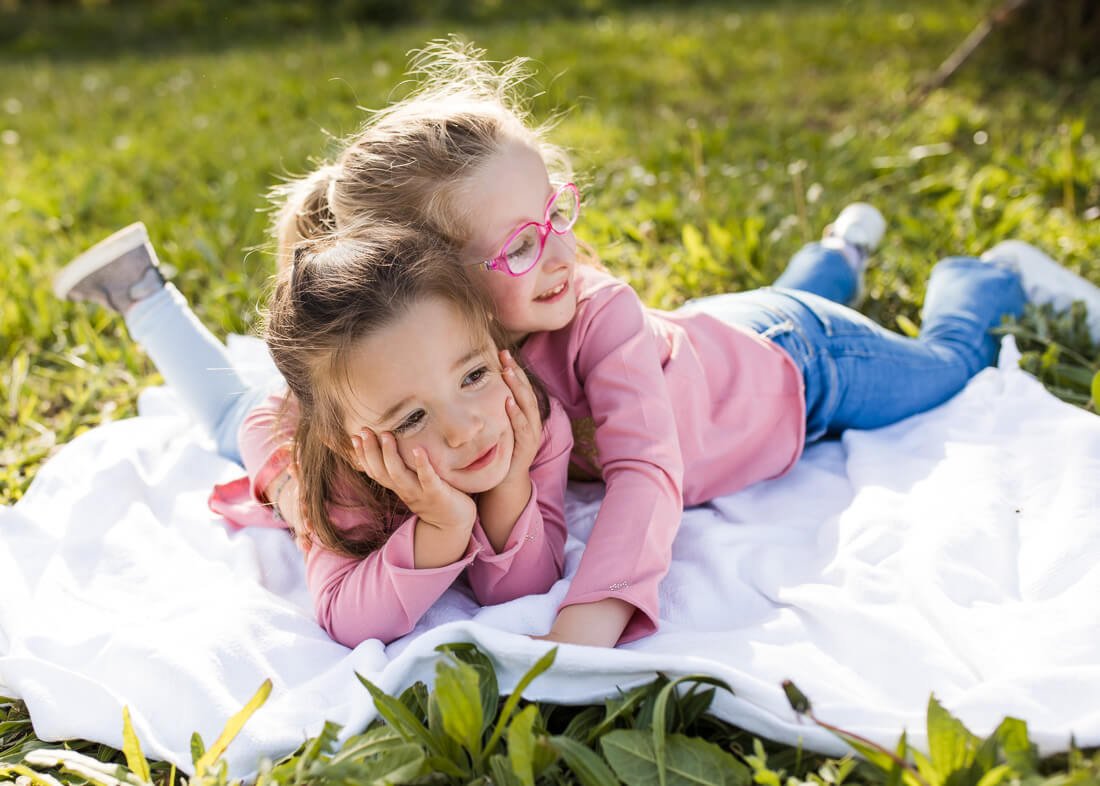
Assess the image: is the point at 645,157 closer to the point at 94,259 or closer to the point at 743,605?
the point at 94,259

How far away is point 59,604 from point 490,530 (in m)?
1.02

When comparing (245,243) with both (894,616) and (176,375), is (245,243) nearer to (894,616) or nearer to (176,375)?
(176,375)

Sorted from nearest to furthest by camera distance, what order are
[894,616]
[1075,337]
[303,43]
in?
[894,616]
[1075,337]
[303,43]

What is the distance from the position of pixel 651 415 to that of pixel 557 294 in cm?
34

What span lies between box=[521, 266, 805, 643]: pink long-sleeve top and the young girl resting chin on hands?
141 millimetres

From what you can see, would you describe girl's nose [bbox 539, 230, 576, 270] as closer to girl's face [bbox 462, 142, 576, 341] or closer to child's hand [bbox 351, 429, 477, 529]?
girl's face [bbox 462, 142, 576, 341]

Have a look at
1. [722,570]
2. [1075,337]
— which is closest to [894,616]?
[722,570]

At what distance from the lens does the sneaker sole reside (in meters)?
2.85

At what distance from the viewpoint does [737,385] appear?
2479 millimetres

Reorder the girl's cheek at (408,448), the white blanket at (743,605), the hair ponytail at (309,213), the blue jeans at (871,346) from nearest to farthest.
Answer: the white blanket at (743,605) → the girl's cheek at (408,448) → the hair ponytail at (309,213) → the blue jeans at (871,346)

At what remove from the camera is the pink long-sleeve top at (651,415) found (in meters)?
1.98

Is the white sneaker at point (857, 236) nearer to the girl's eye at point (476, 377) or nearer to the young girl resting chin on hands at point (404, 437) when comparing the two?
the young girl resting chin on hands at point (404, 437)

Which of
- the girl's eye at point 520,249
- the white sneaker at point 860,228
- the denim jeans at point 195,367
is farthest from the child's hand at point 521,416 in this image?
the white sneaker at point 860,228

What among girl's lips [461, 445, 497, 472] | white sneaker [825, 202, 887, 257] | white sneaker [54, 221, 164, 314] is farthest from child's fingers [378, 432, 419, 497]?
white sneaker [825, 202, 887, 257]
